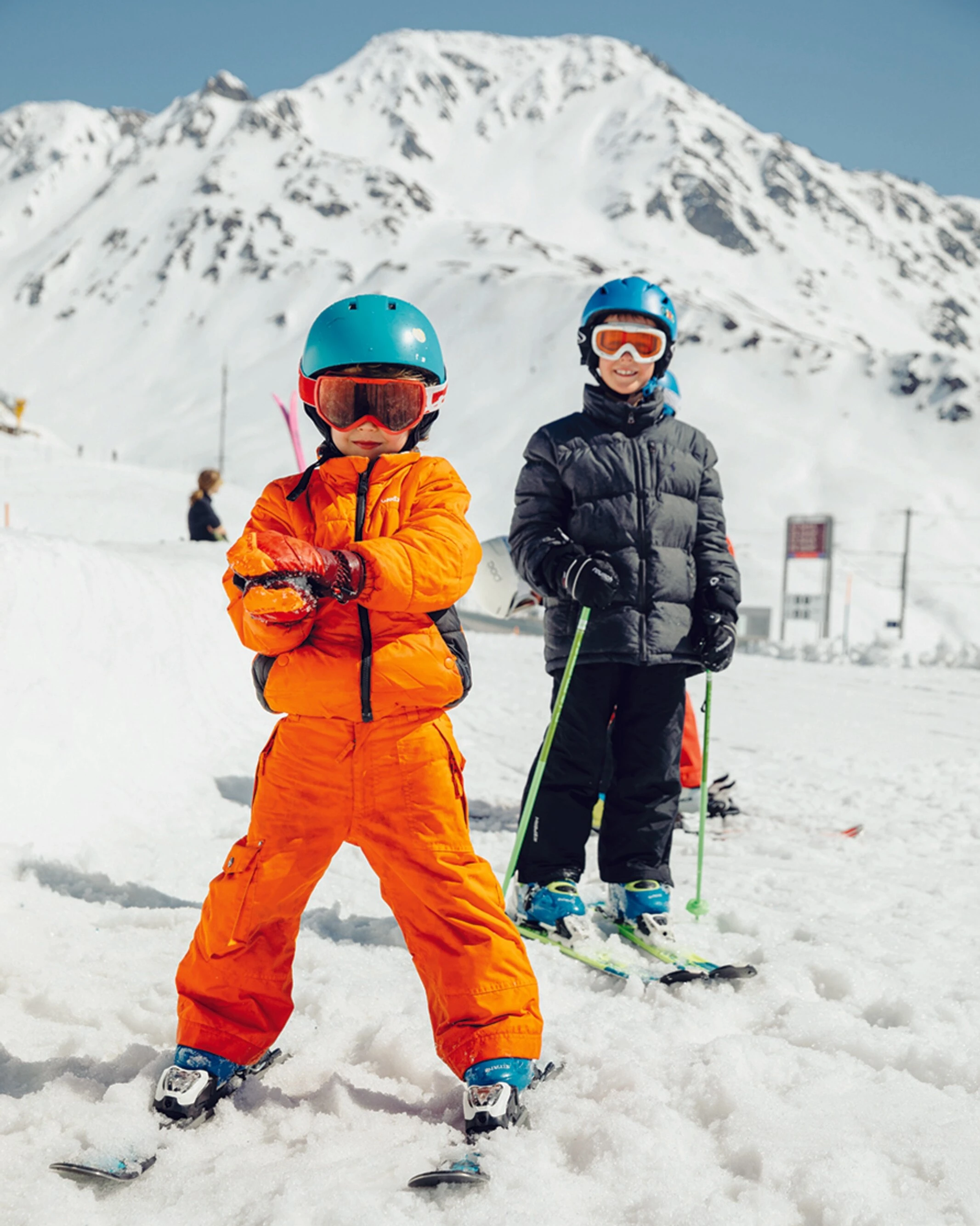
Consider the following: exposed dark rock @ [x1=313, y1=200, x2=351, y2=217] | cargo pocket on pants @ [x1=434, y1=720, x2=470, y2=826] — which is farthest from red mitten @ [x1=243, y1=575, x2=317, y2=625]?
exposed dark rock @ [x1=313, y1=200, x2=351, y2=217]

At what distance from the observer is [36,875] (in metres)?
3.35

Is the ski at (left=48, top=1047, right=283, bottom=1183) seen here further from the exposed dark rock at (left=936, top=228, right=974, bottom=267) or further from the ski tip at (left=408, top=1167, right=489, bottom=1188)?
the exposed dark rock at (left=936, top=228, right=974, bottom=267)

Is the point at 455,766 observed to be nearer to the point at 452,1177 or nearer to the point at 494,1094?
the point at 494,1094

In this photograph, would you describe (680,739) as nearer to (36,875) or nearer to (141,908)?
(141,908)

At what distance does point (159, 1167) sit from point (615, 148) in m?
204

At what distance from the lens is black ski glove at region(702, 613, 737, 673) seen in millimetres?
3125

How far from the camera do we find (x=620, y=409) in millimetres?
3244

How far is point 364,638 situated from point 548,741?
1.22 metres

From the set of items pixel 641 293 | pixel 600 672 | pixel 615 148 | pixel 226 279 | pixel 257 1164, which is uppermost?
pixel 615 148

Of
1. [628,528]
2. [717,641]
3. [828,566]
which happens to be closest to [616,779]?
[717,641]

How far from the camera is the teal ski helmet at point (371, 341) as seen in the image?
2.23 metres

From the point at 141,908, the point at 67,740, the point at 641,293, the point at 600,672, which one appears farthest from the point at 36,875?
the point at 641,293

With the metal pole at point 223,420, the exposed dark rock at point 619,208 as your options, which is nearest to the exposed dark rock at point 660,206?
the exposed dark rock at point 619,208

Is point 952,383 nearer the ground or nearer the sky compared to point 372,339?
nearer the sky
